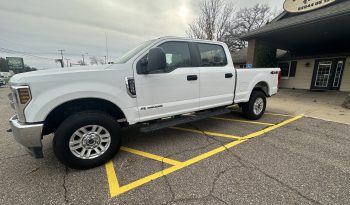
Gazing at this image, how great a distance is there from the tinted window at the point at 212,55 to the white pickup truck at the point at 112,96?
0.08 feet

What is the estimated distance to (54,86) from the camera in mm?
2422

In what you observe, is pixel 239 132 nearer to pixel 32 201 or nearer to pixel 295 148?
pixel 295 148

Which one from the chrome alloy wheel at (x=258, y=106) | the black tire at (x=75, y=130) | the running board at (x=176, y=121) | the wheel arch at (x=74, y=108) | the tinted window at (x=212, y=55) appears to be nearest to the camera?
the black tire at (x=75, y=130)

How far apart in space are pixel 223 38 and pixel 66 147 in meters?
28.1

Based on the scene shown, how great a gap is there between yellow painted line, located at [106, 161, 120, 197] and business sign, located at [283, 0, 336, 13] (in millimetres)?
12320

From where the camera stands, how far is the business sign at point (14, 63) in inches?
1753

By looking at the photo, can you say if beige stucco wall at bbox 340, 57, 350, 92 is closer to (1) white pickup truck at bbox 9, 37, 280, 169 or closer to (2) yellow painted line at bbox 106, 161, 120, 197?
(1) white pickup truck at bbox 9, 37, 280, 169

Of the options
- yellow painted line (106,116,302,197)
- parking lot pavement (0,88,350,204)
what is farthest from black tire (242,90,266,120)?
yellow painted line (106,116,302,197)

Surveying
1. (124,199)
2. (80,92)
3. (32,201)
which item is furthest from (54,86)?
(124,199)

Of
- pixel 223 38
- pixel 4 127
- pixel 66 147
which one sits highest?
pixel 223 38

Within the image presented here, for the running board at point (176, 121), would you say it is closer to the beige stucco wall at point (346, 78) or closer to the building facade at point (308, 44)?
the building facade at point (308, 44)

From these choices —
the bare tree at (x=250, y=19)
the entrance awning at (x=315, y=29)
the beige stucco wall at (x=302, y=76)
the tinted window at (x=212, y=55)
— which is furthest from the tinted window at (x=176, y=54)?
the bare tree at (x=250, y=19)

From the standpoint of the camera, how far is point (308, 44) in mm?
13266

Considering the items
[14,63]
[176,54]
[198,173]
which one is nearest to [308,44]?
[176,54]
